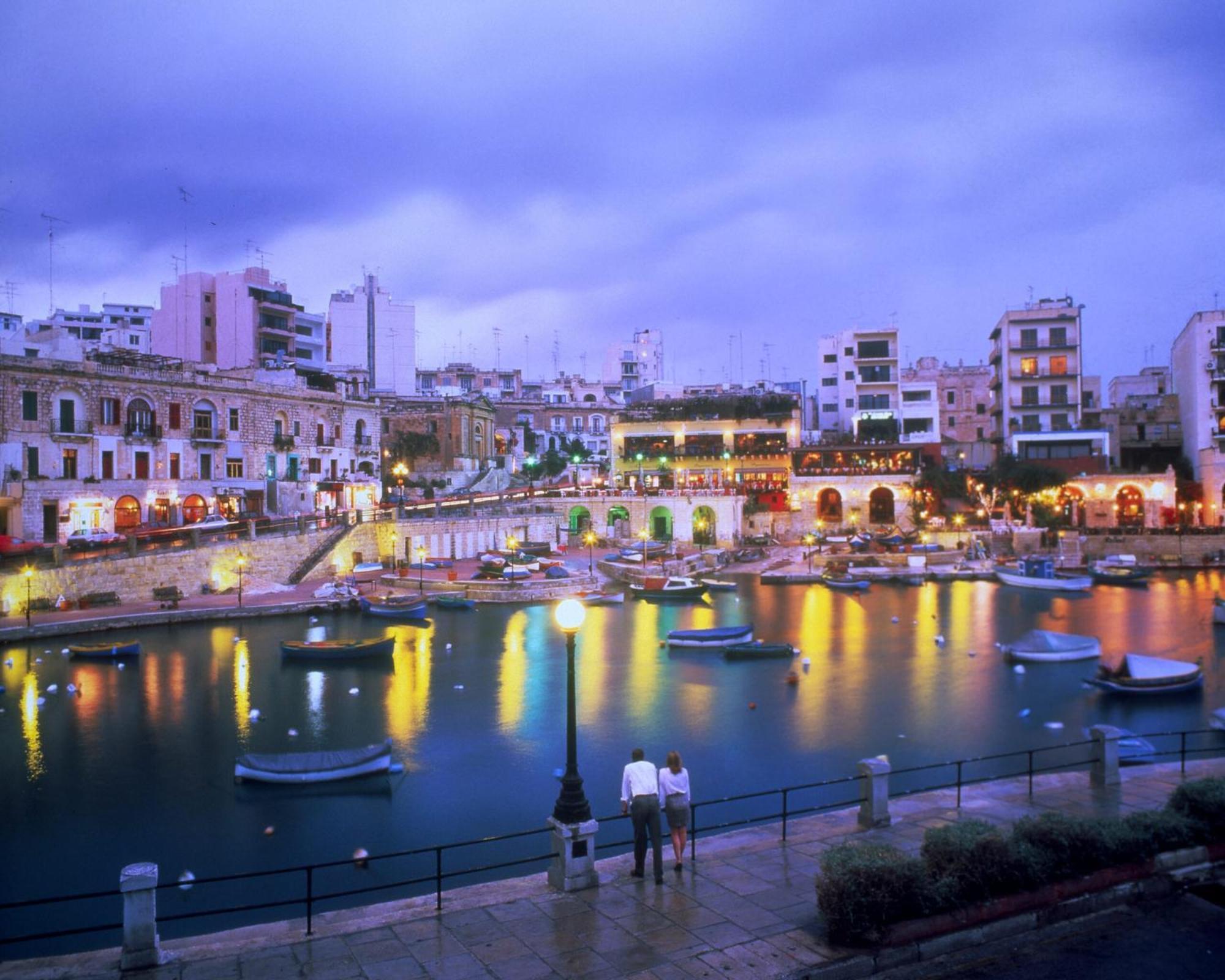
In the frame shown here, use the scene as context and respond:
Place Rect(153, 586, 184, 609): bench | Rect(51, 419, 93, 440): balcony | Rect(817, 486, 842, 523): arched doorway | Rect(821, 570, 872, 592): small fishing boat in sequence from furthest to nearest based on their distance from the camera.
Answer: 1. Rect(817, 486, 842, 523): arched doorway
2. Rect(821, 570, 872, 592): small fishing boat
3. Rect(51, 419, 93, 440): balcony
4. Rect(153, 586, 184, 609): bench

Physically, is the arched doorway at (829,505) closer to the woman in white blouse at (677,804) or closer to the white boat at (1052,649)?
the white boat at (1052,649)

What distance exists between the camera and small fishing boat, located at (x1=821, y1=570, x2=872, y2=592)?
161 ft

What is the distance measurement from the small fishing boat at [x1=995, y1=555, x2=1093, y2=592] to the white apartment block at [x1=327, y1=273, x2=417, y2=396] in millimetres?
56903

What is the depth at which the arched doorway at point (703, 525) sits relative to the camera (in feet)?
202

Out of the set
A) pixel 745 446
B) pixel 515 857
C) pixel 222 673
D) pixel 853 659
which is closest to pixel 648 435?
pixel 745 446

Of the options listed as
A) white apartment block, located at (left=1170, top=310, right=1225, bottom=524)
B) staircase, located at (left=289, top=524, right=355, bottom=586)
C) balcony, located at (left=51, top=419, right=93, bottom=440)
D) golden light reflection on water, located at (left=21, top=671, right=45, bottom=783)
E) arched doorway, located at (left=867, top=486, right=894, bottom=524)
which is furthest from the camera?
arched doorway, located at (left=867, top=486, right=894, bottom=524)

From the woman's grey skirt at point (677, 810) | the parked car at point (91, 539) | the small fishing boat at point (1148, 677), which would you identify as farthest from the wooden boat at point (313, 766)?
the parked car at point (91, 539)

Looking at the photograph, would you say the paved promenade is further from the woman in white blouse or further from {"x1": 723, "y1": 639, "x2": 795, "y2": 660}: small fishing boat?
{"x1": 723, "y1": 639, "x2": 795, "y2": 660}: small fishing boat

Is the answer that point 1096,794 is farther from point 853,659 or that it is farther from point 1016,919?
point 853,659

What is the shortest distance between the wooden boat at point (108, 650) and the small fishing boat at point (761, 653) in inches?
801

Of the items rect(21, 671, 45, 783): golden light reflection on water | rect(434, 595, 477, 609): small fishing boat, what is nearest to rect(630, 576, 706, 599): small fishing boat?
rect(434, 595, 477, 609): small fishing boat

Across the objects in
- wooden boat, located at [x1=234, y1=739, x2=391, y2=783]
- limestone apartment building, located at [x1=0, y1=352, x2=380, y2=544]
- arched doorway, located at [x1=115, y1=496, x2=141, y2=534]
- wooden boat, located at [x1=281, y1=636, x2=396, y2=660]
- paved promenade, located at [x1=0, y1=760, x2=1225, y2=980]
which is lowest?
wooden boat, located at [x1=234, y1=739, x2=391, y2=783]

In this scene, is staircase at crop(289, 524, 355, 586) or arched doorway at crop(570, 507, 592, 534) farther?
arched doorway at crop(570, 507, 592, 534)

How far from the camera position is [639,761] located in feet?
35.7
